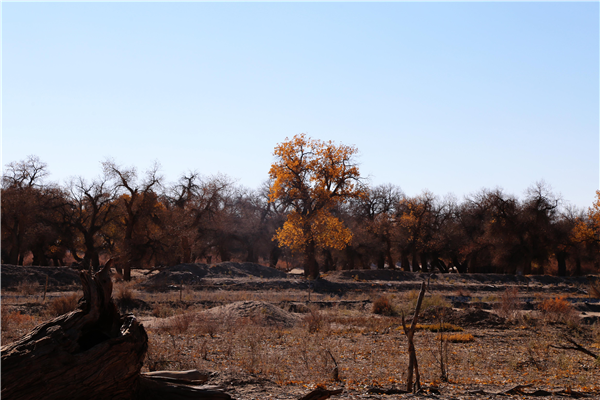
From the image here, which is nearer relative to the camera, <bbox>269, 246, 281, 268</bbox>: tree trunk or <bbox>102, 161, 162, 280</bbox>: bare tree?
<bbox>102, 161, 162, 280</bbox>: bare tree

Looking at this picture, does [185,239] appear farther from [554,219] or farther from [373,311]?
[554,219]

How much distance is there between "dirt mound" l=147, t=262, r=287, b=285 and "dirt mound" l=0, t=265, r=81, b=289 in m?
5.63

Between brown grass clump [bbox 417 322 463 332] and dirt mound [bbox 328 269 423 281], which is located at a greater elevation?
dirt mound [bbox 328 269 423 281]

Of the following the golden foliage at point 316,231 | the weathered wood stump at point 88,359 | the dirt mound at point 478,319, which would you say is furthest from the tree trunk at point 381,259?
the weathered wood stump at point 88,359

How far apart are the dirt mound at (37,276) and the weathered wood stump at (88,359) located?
95.2ft

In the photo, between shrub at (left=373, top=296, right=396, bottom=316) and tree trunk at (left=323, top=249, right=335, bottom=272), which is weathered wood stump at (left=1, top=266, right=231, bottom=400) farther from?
tree trunk at (left=323, top=249, right=335, bottom=272)

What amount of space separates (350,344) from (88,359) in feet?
34.5

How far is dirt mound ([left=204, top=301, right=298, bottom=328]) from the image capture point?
1820 cm

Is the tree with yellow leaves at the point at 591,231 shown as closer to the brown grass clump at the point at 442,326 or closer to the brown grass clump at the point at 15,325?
the brown grass clump at the point at 442,326

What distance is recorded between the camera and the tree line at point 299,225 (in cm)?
3803

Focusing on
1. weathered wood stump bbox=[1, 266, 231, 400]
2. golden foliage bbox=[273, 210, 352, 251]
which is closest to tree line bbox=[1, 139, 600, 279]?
golden foliage bbox=[273, 210, 352, 251]

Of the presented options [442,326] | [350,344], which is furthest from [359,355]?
[442,326]

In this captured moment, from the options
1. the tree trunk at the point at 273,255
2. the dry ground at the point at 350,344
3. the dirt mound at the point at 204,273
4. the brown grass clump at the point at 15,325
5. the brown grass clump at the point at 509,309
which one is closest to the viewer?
the dry ground at the point at 350,344

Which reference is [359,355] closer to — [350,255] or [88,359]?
[88,359]
